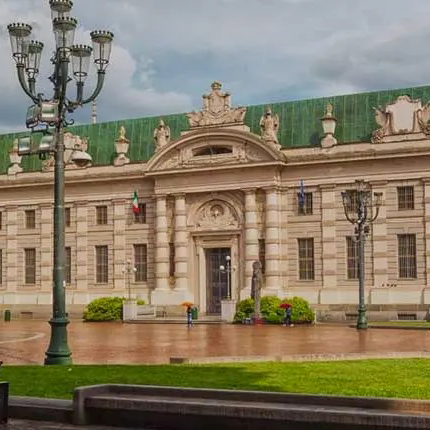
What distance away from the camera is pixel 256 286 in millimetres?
52469

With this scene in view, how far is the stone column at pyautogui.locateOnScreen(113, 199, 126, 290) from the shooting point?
2409 inches

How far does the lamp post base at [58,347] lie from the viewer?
22.1 m

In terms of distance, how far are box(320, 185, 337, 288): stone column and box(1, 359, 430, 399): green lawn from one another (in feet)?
110

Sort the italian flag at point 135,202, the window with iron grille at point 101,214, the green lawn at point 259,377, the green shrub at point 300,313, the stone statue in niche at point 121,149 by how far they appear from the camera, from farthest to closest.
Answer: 1. the window with iron grille at point 101,214
2. the stone statue in niche at point 121,149
3. the italian flag at point 135,202
4. the green shrub at point 300,313
5. the green lawn at point 259,377

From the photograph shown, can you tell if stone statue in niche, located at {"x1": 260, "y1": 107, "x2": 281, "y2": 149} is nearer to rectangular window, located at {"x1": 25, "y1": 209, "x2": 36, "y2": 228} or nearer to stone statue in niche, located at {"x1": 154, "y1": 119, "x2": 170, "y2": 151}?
stone statue in niche, located at {"x1": 154, "y1": 119, "x2": 170, "y2": 151}

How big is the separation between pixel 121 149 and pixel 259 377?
46946 mm

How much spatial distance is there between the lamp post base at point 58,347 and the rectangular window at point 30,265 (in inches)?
1707

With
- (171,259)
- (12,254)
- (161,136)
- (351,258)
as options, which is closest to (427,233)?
(351,258)

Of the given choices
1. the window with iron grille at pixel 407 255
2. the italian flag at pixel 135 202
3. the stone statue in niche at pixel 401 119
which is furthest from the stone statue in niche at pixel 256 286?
the stone statue in niche at pixel 401 119

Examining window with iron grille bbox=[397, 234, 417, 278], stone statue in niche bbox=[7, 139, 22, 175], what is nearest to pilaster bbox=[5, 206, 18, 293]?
stone statue in niche bbox=[7, 139, 22, 175]

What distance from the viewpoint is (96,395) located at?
13336 mm

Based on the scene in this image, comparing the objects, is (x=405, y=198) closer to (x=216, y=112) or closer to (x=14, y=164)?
(x=216, y=112)

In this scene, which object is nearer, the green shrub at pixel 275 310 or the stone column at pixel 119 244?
the green shrub at pixel 275 310

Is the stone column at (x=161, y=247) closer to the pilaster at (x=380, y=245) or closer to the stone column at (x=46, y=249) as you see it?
the stone column at (x=46, y=249)
